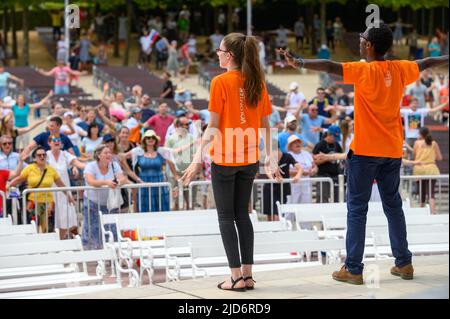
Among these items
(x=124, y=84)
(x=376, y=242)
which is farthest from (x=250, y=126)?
(x=124, y=84)

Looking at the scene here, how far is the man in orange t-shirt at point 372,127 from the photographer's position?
8.25 metres

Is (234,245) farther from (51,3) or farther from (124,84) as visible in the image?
(51,3)

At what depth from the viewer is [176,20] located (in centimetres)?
5491

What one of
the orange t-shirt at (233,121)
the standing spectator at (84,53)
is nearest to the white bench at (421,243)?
the orange t-shirt at (233,121)

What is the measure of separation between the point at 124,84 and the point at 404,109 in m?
11.8

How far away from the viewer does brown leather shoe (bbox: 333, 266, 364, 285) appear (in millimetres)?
8617

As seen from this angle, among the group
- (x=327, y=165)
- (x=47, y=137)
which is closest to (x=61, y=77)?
(x=47, y=137)

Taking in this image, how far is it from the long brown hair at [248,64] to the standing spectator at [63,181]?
6.03 m

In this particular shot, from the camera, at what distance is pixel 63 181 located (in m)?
14.8

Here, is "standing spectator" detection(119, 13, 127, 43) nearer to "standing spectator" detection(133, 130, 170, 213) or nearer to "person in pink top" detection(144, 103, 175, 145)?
"person in pink top" detection(144, 103, 175, 145)

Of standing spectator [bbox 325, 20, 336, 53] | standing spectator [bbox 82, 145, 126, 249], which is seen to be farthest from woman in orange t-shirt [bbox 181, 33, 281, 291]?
standing spectator [bbox 325, 20, 336, 53]

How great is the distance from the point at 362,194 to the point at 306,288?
2.62 feet

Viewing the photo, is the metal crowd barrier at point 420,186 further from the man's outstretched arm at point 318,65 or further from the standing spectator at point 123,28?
the standing spectator at point 123,28

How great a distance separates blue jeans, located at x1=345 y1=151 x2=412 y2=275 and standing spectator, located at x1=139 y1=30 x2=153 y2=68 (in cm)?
3505
